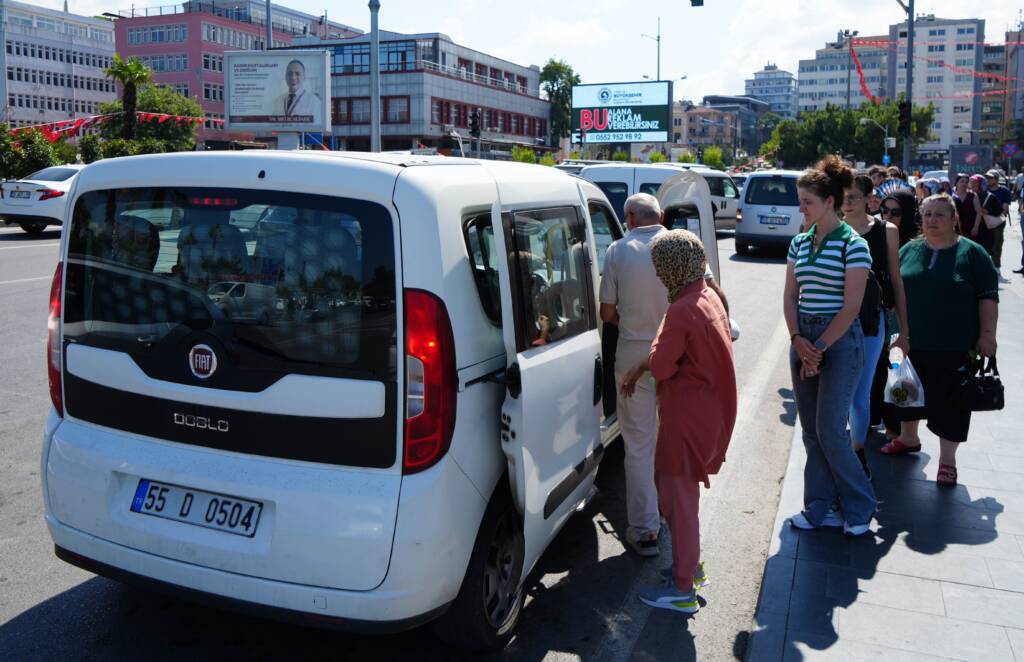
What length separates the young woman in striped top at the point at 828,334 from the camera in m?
4.81

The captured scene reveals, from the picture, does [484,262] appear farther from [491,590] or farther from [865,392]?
[865,392]

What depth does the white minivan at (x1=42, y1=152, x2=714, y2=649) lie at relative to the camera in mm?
3213

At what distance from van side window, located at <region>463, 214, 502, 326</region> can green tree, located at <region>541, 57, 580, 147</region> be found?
4118 inches

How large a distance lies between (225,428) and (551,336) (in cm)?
136

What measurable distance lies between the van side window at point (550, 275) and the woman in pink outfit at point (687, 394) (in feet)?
1.32

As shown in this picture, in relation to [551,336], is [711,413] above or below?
below

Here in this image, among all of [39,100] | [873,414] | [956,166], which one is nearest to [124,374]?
[873,414]

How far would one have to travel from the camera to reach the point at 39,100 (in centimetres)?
10875

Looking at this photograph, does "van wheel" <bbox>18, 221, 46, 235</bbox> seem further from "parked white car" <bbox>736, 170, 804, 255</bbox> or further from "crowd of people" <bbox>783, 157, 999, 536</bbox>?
"crowd of people" <bbox>783, 157, 999, 536</bbox>

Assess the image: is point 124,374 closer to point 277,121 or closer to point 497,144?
point 277,121

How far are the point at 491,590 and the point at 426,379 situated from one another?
100cm

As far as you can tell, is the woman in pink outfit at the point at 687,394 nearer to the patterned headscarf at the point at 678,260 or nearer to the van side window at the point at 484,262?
the patterned headscarf at the point at 678,260

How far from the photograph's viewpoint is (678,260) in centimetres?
415

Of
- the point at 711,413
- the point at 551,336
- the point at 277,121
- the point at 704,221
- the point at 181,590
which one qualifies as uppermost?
the point at 277,121
